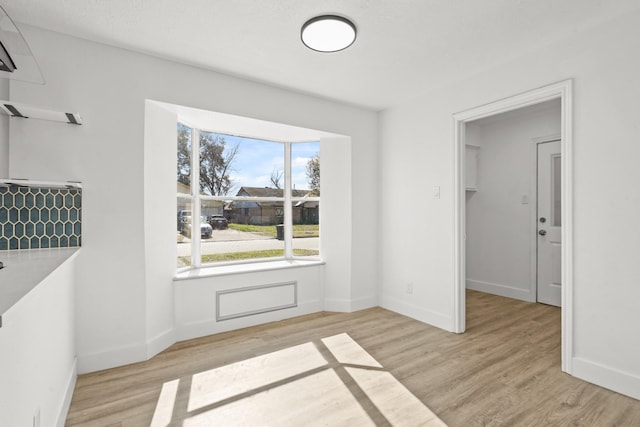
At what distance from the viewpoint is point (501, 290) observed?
460 cm

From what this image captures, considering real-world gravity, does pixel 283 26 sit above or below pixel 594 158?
above

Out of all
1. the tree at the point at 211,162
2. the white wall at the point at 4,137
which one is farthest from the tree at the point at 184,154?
the white wall at the point at 4,137

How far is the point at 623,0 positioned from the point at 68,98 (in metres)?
3.87

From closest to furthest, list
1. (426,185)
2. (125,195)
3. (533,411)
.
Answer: (533,411) < (125,195) < (426,185)

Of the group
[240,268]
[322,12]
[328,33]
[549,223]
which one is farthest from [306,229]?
[549,223]

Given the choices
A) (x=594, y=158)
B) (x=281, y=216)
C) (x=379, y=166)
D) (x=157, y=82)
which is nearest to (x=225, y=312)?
(x=281, y=216)

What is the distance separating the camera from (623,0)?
6.48ft

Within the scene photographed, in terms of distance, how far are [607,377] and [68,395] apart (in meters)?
3.63

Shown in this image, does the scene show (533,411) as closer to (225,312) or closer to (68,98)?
(225,312)

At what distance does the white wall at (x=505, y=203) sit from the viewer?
427 centimetres

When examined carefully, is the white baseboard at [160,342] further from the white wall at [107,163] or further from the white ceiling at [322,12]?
the white ceiling at [322,12]

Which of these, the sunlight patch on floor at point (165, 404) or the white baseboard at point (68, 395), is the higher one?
the white baseboard at point (68, 395)

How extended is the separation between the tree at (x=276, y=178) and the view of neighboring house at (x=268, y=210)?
2.1 inches

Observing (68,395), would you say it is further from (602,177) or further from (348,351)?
(602,177)
